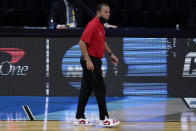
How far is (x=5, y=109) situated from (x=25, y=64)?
3.85ft

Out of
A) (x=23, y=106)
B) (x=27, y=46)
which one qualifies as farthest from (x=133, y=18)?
(x=23, y=106)

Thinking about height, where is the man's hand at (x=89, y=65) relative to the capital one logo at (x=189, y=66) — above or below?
above

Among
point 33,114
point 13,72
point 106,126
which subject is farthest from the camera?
point 13,72

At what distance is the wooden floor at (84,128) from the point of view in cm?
702

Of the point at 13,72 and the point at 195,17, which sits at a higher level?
the point at 195,17

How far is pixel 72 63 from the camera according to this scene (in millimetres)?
9320

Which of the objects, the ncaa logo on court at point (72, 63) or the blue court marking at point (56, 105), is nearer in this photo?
the blue court marking at point (56, 105)

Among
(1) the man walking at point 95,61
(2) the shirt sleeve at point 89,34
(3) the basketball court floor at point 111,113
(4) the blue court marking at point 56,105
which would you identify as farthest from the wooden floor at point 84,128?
(2) the shirt sleeve at point 89,34

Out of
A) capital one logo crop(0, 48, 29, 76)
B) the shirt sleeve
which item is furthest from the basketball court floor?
the shirt sleeve

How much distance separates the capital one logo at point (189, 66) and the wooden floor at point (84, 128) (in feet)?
6.82

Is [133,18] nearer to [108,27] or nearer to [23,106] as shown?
[108,27]

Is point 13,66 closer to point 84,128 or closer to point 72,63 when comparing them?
point 72,63

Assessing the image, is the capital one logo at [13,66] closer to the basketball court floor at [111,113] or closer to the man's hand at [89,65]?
the basketball court floor at [111,113]

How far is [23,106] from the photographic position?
340 inches
